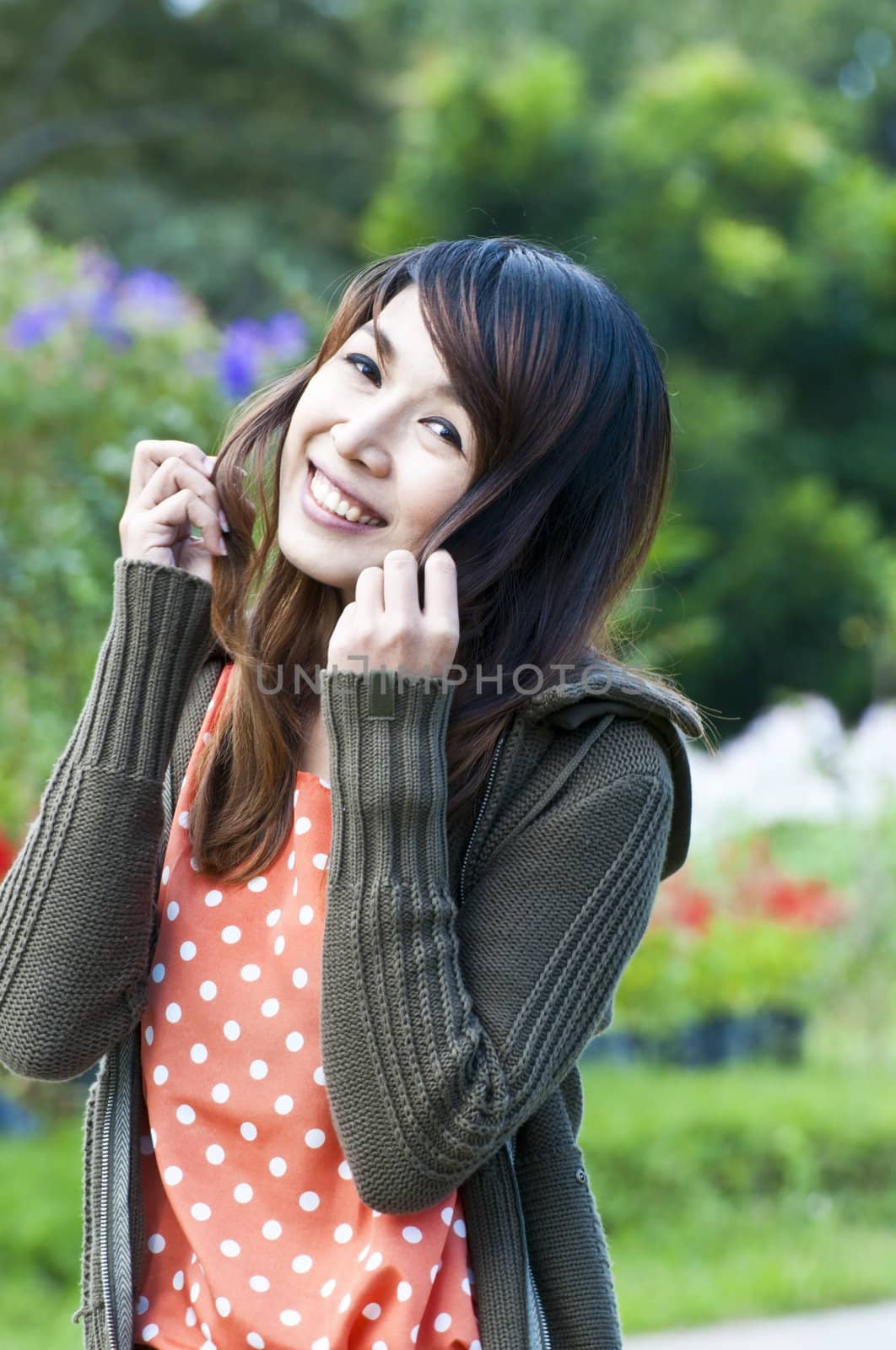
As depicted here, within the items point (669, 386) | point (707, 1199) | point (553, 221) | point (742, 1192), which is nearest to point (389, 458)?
point (707, 1199)

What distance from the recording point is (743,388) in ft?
32.1

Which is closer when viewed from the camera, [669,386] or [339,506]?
[339,506]

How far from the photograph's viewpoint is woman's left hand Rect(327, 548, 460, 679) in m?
1.31

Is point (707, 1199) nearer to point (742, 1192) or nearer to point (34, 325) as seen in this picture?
point (742, 1192)

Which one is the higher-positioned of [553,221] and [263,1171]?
[553,221]

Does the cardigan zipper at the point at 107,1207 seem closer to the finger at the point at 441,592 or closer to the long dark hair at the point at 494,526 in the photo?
the long dark hair at the point at 494,526

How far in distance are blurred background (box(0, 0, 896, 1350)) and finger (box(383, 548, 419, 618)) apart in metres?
0.52

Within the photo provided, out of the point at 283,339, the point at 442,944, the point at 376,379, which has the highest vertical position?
the point at 283,339

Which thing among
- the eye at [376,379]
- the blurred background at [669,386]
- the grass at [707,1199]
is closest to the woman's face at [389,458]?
the eye at [376,379]

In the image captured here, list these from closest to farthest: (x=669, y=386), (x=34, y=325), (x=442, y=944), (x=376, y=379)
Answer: (x=442, y=944) → (x=376, y=379) → (x=34, y=325) → (x=669, y=386)

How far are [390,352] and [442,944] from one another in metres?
0.55

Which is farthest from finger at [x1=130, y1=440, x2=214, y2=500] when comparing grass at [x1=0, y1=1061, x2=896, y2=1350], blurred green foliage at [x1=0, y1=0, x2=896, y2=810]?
grass at [x1=0, y1=1061, x2=896, y2=1350]

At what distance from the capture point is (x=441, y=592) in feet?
4.38

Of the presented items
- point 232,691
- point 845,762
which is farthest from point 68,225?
point 232,691
